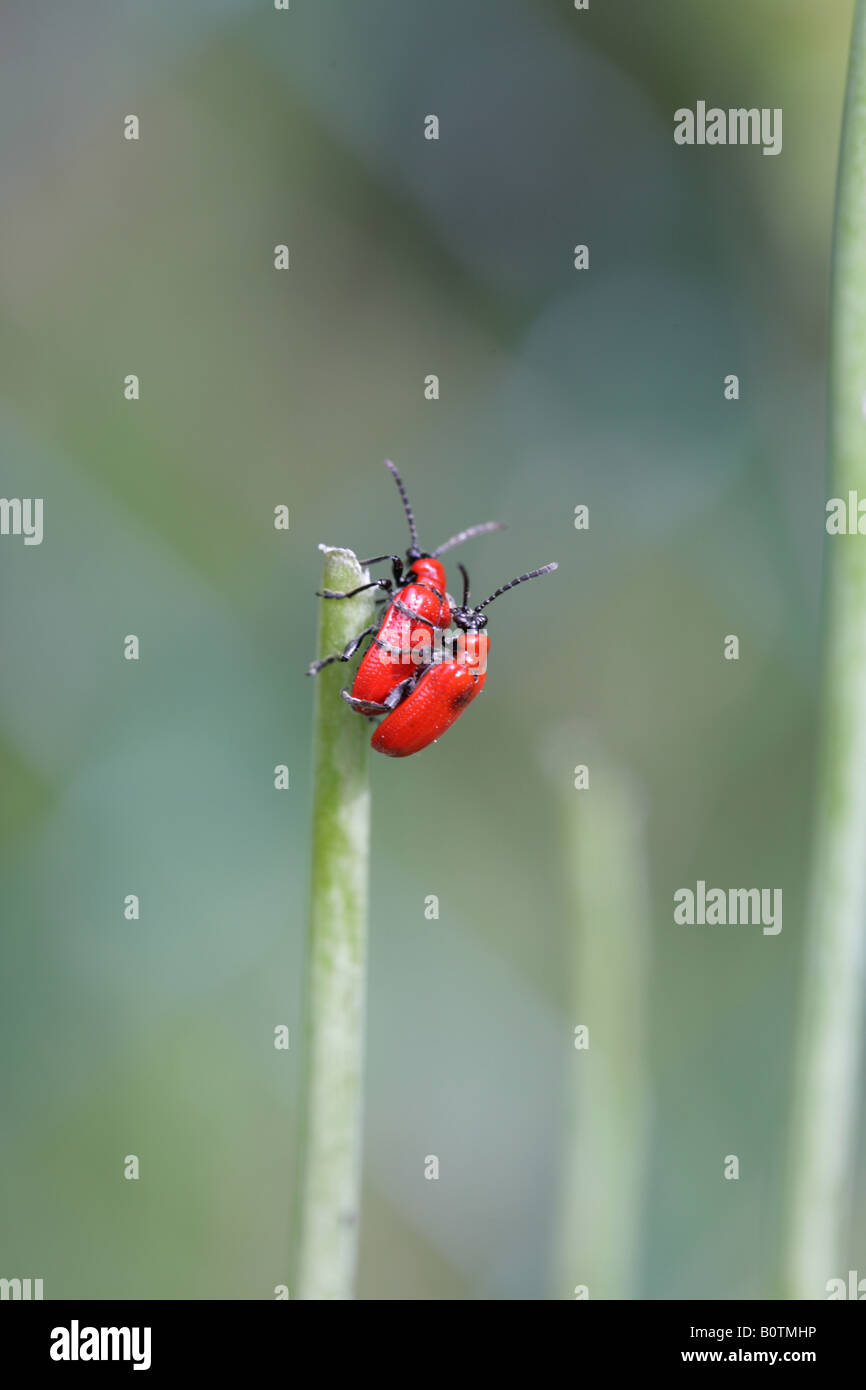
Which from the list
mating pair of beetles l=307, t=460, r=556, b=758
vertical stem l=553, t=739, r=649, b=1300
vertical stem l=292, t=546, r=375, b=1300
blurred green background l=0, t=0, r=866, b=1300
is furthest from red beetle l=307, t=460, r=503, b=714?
blurred green background l=0, t=0, r=866, b=1300

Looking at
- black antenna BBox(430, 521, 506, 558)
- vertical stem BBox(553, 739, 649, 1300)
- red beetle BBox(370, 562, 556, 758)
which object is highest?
black antenna BBox(430, 521, 506, 558)

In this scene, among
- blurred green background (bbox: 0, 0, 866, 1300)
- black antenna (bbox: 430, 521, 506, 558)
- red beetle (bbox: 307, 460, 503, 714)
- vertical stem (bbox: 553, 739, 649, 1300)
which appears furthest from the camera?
blurred green background (bbox: 0, 0, 866, 1300)

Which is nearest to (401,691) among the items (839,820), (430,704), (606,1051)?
(430,704)

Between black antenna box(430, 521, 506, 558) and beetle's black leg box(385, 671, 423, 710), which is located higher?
black antenna box(430, 521, 506, 558)

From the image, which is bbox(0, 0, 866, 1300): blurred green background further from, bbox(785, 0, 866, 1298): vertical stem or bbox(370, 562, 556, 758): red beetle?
bbox(785, 0, 866, 1298): vertical stem

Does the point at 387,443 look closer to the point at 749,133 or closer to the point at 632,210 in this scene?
the point at 632,210

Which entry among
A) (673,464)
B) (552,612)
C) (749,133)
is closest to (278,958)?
(552,612)
